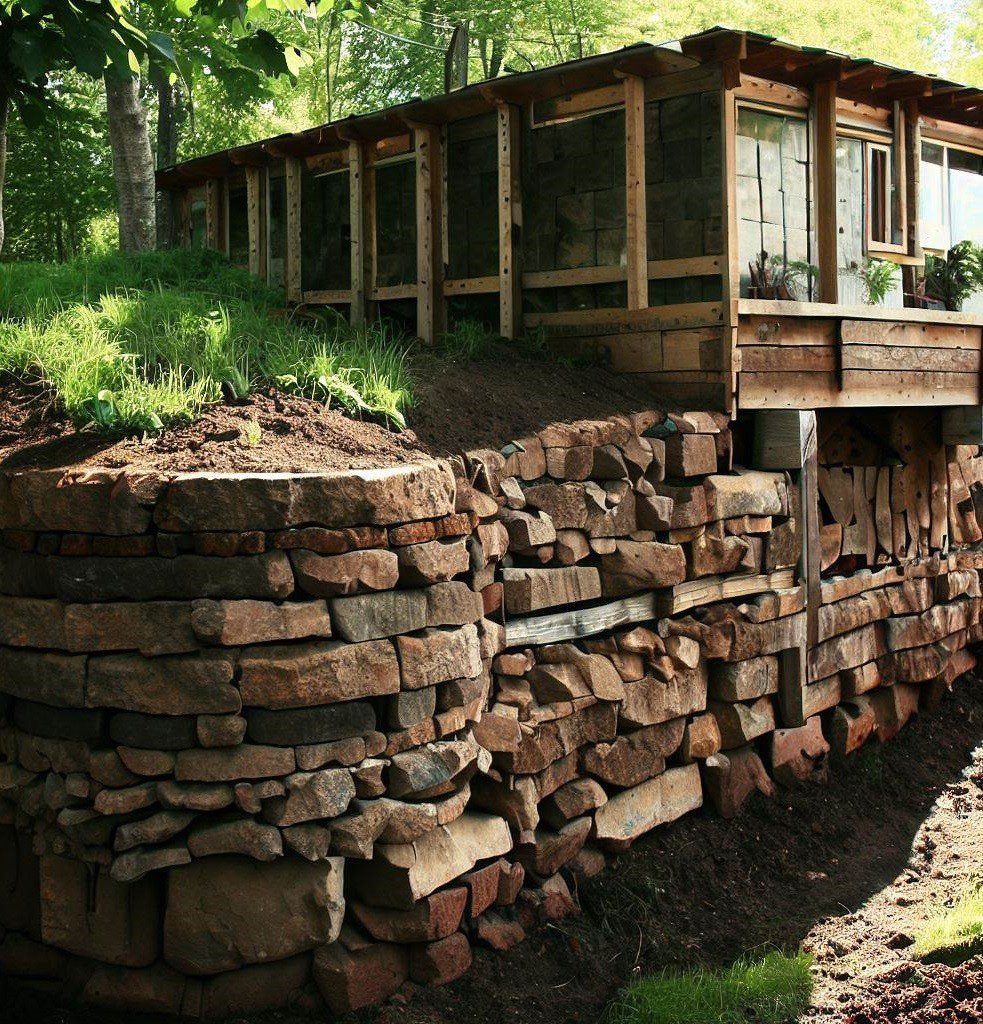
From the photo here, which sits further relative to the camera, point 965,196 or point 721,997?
point 965,196

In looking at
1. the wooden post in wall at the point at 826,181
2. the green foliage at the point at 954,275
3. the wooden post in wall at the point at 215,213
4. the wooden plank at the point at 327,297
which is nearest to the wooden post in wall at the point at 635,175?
the wooden post in wall at the point at 826,181

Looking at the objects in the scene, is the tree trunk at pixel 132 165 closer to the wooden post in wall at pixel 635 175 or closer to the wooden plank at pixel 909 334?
the wooden post in wall at pixel 635 175

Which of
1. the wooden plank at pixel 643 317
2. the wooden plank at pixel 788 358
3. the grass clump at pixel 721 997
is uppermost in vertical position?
the wooden plank at pixel 643 317

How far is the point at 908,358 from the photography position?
872 centimetres

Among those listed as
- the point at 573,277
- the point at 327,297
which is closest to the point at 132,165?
the point at 327,297

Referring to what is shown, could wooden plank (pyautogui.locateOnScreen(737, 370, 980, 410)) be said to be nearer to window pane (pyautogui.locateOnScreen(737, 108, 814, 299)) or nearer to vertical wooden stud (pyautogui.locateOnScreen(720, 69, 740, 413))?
vertical wooden stud (pyautogui.locateOnScreen(720, 69, 740, 413))

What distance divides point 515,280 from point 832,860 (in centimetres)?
441

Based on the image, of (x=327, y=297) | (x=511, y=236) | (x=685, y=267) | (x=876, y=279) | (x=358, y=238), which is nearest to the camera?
(x=685, y=267)

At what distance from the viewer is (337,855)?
5.02 meters

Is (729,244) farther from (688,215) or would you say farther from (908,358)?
(908,358)

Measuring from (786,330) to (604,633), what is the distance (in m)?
2.49

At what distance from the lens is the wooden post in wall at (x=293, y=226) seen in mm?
10359

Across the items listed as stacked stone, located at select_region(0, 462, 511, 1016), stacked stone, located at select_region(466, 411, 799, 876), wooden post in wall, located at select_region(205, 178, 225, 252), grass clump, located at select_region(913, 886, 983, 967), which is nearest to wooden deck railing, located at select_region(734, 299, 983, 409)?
stacked stone, located at select_region(466, 411, 799, 876)

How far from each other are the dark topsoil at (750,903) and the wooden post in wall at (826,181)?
11.4ft
